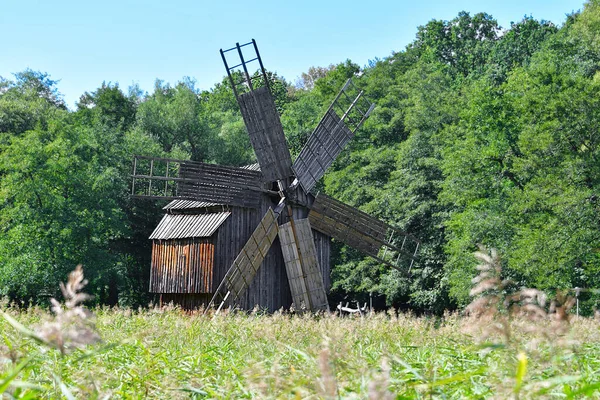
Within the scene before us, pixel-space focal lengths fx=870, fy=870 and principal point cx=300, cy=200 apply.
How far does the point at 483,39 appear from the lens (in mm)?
55344

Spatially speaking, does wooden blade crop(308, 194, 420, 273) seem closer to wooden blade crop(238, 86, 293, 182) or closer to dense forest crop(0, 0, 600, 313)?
wooden blade crop(238, 86, 293, 182)

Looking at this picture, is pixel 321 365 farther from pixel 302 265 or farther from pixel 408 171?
pixel 408 171

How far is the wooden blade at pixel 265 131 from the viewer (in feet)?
67.4

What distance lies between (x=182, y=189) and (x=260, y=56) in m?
3.73

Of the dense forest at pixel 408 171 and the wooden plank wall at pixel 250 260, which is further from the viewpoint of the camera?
the dense forest at pixel 408 171

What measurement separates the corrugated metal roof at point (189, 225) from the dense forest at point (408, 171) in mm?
3741

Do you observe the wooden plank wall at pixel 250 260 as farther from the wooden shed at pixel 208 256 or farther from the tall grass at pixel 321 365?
the tall grass at pixel 321 365

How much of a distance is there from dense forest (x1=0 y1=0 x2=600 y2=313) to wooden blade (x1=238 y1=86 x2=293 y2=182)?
6.78 m

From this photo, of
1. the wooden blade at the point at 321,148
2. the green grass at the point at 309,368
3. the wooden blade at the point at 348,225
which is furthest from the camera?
the wooden blade at the point at 348,225

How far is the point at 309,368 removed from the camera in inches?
163

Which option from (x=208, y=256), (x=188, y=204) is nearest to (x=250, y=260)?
(x=208, y=256)

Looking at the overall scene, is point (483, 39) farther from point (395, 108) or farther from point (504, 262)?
point (504, 262)

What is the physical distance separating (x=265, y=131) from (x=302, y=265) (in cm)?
338

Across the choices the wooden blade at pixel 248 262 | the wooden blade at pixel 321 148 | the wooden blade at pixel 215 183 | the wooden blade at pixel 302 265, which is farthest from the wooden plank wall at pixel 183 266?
the wooden blade at pixel 321 148
